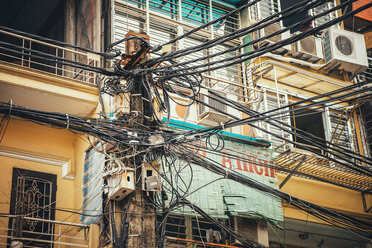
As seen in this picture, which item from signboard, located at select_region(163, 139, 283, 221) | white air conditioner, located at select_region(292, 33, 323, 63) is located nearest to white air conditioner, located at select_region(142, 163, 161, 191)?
signboard, located at select_region(163, 139, 283, 221)

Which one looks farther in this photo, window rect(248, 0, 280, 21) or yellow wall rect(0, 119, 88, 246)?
window rect(248, 0, 280, 21)

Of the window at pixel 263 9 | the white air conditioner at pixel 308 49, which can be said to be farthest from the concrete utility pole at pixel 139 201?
the white air conditioner at pixel 308 49

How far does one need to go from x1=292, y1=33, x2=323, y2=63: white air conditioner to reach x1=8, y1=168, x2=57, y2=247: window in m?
8.07

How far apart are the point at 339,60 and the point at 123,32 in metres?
6.71

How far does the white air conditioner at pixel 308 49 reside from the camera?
16.4 metres

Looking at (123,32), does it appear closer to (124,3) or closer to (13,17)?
(124,3)

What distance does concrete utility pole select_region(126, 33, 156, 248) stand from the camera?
8.84 meters

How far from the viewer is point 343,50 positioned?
1677 centimetres

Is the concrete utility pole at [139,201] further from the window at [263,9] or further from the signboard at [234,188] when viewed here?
the window at [263,9]

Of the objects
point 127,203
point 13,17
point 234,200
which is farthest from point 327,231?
point 13,17

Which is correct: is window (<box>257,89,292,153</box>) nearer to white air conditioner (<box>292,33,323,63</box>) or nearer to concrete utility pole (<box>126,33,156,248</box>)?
white air conditioner (<box>292,33,323,63</box>)

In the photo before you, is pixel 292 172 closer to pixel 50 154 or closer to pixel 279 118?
pixel 279 118

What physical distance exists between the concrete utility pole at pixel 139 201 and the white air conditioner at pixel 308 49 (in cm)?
776

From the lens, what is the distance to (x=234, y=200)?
12.1 m
